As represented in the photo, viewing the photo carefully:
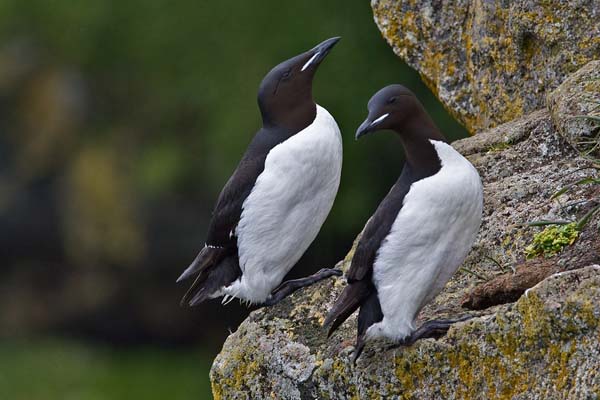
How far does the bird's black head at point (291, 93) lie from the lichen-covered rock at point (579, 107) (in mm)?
1081

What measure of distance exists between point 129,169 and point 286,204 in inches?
364

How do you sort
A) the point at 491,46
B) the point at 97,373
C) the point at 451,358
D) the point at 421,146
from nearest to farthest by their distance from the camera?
the point at 451,358 < the point at 421,146 < the point at 491,46 < the point at 97,373

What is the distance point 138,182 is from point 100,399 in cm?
250

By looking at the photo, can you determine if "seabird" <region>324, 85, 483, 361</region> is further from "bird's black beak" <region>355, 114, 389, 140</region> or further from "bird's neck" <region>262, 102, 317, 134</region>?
"bird's neck" <region>262, 102, 317, 134</region>

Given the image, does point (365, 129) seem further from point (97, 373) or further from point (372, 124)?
point (97, 373)

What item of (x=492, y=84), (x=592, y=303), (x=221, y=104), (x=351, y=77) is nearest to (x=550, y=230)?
(x=592, y=303)

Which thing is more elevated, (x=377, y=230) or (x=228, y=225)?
(x=377, y=230)

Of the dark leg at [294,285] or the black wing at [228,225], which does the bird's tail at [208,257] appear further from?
the dark leg at [294,285]

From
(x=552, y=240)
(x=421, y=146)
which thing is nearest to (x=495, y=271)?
(x=552, y=240)

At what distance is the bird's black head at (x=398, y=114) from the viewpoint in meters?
4.82

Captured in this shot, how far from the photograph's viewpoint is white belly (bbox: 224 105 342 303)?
18.7ft

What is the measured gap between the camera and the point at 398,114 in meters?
4.85

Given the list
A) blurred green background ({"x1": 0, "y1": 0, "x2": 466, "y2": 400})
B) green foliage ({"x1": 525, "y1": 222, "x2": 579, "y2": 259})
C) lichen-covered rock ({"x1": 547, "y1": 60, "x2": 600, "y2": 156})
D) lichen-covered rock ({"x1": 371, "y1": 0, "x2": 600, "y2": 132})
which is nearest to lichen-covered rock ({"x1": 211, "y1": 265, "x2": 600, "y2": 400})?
green foliage ({"x1": 525, "y1": 222, "x2": 579, "y2": 259})

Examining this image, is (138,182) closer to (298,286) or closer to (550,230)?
(298,286)
